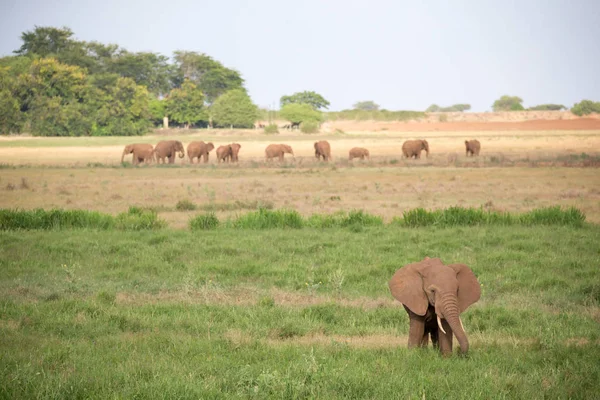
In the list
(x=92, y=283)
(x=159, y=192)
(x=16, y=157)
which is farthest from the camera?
(x=16, y=157)

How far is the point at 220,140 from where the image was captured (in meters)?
81.6

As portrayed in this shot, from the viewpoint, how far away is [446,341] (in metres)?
7.70

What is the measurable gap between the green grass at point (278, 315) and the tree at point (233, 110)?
85.3 m

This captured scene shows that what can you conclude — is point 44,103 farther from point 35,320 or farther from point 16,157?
point 35,320

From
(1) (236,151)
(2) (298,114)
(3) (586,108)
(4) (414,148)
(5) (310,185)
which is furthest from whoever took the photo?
(3) (586,108)

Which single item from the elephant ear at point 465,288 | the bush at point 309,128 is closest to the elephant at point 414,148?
the elephant ear at point 465,288

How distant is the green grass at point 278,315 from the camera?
686 cm

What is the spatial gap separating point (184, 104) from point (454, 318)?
94.5 m

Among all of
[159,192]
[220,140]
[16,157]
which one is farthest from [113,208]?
[220,140]

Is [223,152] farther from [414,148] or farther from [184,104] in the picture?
[184,104]

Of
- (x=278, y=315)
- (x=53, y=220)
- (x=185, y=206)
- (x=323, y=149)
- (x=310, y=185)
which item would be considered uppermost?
(x=323, y=149)

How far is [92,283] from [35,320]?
9.91ft

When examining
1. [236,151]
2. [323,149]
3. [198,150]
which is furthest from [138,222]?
[198,150]

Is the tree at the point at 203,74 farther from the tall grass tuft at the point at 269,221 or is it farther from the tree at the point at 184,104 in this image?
the tall grass tuft at the point at 269,221
